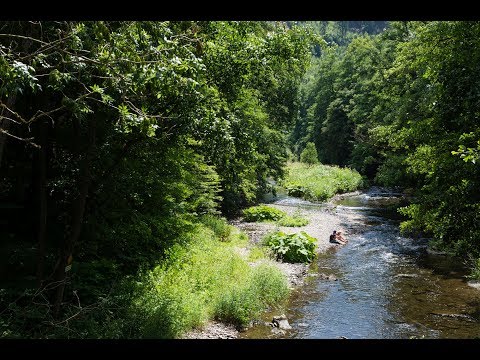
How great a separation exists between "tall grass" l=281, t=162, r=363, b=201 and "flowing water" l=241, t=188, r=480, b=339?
14.5 meters

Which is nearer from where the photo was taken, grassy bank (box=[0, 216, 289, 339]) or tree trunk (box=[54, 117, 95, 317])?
grassy bank (box=[0, 216, 289, 339])

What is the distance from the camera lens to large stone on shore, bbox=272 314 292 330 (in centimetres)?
1058

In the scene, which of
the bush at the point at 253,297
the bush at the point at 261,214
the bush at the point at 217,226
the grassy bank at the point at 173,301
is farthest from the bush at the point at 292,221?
the bush at the point at 253,297

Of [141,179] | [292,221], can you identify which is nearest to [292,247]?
[292,221]

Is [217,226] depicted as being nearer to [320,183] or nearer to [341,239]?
[341,239]

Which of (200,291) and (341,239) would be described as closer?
(200,291)

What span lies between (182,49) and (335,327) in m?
7.99

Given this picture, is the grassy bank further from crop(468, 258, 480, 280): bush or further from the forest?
crop(468, 258, 480, 280): bush

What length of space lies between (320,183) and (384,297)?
23936 mm

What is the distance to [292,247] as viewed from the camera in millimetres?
17094

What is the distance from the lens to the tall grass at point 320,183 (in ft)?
113

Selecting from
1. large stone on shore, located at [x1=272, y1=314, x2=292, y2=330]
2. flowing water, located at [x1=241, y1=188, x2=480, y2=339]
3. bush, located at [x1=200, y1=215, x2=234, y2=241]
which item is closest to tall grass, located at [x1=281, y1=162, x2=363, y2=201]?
flowing water, located at [x1=241, y1=188, x2=480, y2=339]

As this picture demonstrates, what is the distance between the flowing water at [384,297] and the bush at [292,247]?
20.3 inches
